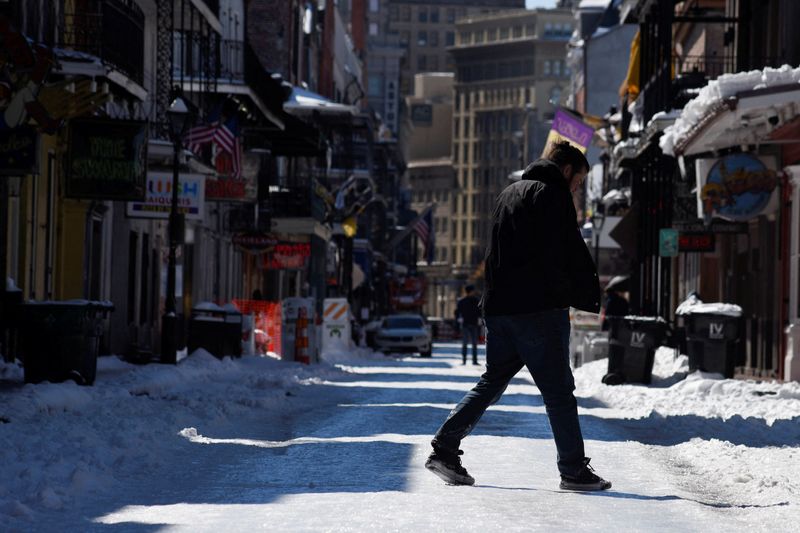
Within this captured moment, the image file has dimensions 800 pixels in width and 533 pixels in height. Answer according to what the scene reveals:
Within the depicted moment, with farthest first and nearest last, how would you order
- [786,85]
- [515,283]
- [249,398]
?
[786,85] → [249,398] → [515,283]

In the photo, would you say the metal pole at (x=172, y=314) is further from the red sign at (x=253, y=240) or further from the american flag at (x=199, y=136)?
the red sign at (x=253, y=240)

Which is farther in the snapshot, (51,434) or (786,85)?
(786,85)

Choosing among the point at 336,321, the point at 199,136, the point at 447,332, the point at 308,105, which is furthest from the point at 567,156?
the point at 447,332

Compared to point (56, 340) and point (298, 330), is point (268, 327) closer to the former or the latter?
point (298, 330)

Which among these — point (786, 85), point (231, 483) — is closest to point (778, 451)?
point (231, 483)

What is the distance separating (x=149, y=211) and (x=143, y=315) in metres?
6.48

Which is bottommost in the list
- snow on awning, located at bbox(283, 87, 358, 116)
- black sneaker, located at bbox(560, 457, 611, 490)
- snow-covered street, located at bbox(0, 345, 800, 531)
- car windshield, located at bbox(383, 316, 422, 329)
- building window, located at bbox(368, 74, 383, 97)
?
car windshield, located at bbox(383, 316, 422, 329)

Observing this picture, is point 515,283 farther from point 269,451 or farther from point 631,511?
point 269,451

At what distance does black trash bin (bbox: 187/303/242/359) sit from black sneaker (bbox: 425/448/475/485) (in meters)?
21.5

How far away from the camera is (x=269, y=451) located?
1307 cm

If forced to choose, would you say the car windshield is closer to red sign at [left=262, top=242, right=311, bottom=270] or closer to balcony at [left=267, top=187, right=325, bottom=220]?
red sign at [left=262, top=242, right=311, bottom=270]

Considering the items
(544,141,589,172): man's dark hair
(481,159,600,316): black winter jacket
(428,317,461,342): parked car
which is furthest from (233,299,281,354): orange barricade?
(428,317,461,342): parked car

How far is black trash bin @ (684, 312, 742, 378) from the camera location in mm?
24562

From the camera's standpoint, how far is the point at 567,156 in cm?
1048
